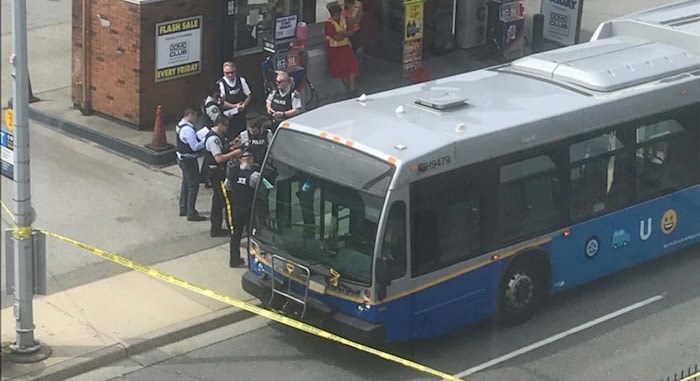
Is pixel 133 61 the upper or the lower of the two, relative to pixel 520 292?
upper

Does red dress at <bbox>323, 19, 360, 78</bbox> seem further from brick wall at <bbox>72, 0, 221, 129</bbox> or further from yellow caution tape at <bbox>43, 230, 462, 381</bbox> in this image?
yellow caution tape at <bbox>43, 230, 462, 381</bbox>

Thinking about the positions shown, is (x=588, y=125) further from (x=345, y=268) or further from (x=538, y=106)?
(x=345, y=268)

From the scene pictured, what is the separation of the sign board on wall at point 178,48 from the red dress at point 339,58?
2.27 metres

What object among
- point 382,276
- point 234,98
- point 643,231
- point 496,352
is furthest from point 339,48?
point 382,276

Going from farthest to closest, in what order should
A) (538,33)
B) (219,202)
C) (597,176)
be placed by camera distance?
(538,33) < (219,202) < (597,176)

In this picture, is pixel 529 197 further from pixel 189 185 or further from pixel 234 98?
pixel 234 98

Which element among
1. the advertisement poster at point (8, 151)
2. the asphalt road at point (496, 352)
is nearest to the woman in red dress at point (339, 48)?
the asphalt road at point (496, 352)

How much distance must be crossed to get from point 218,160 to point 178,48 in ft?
14.8

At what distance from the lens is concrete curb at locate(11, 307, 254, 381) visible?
39.7ft

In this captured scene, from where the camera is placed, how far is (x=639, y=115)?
14.3m

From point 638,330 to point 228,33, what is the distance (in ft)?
28.8

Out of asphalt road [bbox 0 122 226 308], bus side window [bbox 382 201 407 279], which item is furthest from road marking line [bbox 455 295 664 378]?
asphalt road [bbox 0 122 226 308]

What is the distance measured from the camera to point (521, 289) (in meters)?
13.5

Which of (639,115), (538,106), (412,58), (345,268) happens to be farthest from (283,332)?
(412,58)
